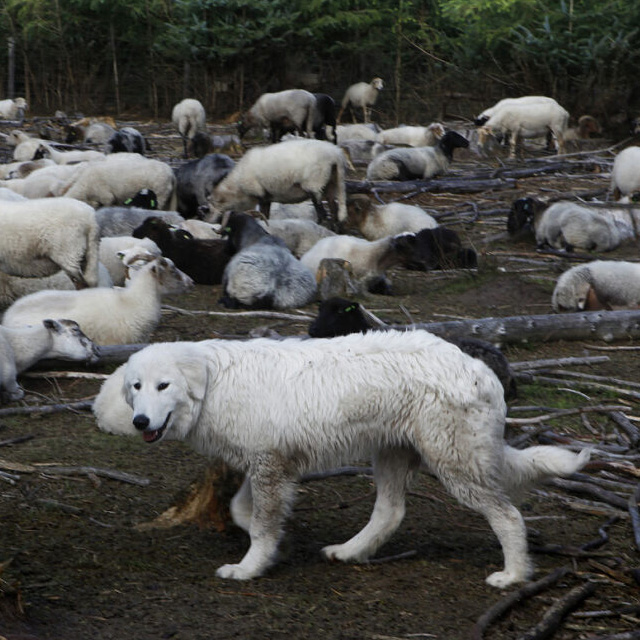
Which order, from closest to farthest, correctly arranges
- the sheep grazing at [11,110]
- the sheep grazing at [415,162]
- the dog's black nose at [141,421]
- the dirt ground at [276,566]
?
1. the dirt ground at [276,566]
2. the dog's black nose at [141,421]
3. the sheep grazing at [415,162]
4. the sheep grazing at [11,110]

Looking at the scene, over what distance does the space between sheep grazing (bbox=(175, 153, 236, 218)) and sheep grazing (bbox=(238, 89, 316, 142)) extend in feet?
22.0

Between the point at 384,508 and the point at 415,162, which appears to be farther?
the point at 415,162

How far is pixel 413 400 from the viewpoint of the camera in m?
4.51

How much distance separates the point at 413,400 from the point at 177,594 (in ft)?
4.50

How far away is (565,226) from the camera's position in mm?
12984

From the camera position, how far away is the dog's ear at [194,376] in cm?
452

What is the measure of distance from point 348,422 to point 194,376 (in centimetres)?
76

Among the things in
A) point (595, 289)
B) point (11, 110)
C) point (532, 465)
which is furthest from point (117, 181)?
point (11, 110)

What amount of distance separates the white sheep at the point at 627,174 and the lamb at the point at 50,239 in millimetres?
9477

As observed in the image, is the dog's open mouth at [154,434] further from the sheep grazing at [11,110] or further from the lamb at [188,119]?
the sheep grazing at [11,110]

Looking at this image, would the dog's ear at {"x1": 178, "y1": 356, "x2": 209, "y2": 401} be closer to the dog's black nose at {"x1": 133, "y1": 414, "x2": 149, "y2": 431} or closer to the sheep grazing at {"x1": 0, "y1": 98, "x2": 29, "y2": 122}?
the dog's black nose at {"x1": 133, "y1": 414, "x2": 149, "y2": 431}

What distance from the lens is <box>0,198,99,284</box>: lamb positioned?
916 cm

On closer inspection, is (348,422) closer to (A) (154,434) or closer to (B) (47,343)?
(A) (154,434)

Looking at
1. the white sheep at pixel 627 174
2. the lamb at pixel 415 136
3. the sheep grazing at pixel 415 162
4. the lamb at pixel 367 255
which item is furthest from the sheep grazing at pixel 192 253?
the lamb at pixel 415 136
